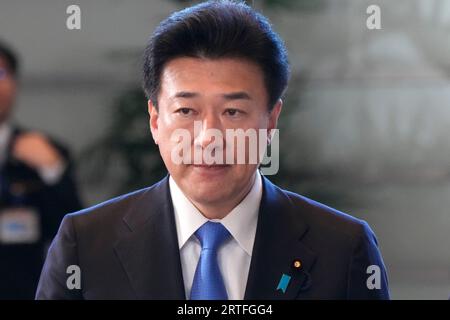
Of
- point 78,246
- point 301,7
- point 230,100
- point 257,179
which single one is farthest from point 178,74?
point 301,7

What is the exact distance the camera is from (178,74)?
1.22 metres

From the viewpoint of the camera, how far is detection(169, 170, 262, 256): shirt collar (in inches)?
49.9

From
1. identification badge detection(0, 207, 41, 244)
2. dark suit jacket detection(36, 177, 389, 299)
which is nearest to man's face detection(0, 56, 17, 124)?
identification badge detection(0, 207, 41, 244)

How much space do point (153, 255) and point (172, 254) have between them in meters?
0.03

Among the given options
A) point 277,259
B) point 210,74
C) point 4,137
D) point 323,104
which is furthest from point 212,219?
point 4,137

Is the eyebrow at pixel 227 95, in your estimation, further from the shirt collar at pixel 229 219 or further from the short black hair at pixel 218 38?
the shirt collar at pixel 229 219

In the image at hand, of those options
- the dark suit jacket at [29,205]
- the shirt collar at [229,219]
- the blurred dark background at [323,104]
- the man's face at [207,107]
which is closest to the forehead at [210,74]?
the man's face at [207,107]

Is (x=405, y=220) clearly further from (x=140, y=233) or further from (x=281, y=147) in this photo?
(x=140, y=233)

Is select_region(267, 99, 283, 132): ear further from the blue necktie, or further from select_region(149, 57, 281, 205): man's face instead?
the blue necktie

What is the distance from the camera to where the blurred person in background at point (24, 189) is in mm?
1577

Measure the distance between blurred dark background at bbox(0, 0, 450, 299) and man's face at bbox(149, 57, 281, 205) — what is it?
1.10 feet
